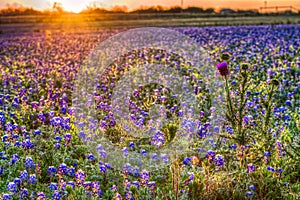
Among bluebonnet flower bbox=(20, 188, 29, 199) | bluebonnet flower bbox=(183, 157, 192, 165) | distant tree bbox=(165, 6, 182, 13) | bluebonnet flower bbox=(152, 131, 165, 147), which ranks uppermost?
distant tree bbox=(165, 6, 182, 13)

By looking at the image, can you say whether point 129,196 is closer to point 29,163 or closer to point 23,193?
point 23,193

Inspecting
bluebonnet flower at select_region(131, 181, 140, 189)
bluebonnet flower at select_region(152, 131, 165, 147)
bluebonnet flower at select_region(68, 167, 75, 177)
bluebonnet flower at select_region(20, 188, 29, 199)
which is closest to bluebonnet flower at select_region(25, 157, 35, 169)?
bluebonnet flower at select_region(68, 167, 75, 177)

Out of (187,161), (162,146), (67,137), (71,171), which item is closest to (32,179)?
(71,171)

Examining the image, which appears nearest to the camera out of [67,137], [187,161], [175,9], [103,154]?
[187,161]

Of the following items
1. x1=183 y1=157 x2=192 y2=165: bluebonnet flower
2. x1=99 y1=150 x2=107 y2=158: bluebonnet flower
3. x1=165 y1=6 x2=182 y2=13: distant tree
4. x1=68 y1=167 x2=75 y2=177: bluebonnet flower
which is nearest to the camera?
x1=68 y1=167 x2=75 y2=177: bluebonnet flower

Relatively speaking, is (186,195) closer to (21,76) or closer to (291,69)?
(291,69)

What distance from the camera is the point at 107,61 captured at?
1288 cm

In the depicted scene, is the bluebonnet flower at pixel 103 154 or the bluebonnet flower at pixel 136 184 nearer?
the bluebonnet flower at pixel 136 184

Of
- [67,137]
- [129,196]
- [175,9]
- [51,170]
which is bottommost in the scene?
[129,196]

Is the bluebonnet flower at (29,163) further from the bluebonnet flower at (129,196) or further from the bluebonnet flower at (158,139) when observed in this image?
the bluebonnet flower at (158,139)

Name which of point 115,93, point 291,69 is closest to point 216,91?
point 115,93

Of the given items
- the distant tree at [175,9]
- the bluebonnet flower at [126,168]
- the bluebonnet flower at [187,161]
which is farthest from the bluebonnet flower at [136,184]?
the distant tree at [175,9]

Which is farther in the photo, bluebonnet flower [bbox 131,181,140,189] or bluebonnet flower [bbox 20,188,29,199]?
bluebonnet flower [bbox 131,181,140,189]

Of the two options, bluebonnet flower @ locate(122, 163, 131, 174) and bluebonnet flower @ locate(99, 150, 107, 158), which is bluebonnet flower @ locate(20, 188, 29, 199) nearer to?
bluebonnet flower @ locate(122, 163, 131, 174)
